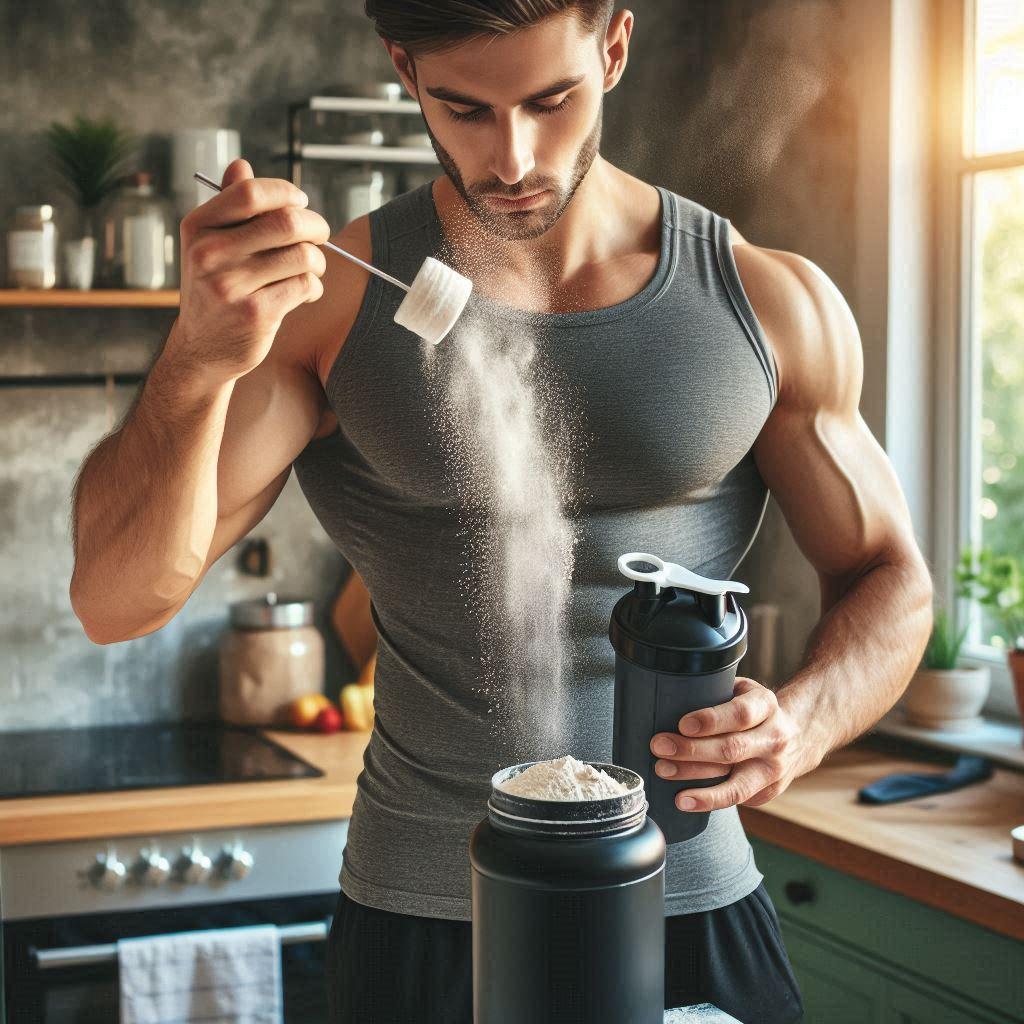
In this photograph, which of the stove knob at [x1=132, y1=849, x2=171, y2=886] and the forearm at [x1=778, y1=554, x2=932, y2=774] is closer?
the forearm at [x1=778, y1=554, x2=932, y2=774]

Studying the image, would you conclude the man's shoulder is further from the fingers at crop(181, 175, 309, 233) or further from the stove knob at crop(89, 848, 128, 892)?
the stove knob at crop(89, 848, 128, 892)

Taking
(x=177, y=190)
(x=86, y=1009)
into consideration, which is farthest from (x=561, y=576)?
(x=177, y=190)

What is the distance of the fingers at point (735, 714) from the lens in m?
1.03

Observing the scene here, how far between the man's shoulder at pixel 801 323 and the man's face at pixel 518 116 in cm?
23

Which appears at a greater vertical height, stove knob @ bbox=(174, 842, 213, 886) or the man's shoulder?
the man's shoulder

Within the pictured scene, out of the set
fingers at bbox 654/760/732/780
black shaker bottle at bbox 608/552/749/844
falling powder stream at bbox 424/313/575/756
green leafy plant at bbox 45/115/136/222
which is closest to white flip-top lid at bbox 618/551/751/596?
black shaker bottle at bbox 608/552/749/844

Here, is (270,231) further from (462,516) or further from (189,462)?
(462,516)

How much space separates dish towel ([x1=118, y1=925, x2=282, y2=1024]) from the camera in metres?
2.09

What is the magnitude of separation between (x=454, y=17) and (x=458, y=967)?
0.86 meters

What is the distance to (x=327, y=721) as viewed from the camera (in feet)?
8.80

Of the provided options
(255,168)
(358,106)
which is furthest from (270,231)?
(255,168)

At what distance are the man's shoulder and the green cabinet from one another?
798 mm

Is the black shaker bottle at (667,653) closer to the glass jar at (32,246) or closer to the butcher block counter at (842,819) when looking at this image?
the butcher block counter at (842,819)

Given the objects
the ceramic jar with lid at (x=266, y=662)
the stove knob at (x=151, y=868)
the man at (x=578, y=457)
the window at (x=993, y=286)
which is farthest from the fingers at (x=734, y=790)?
the ceramic jar with lid at (x=266, y=662)
